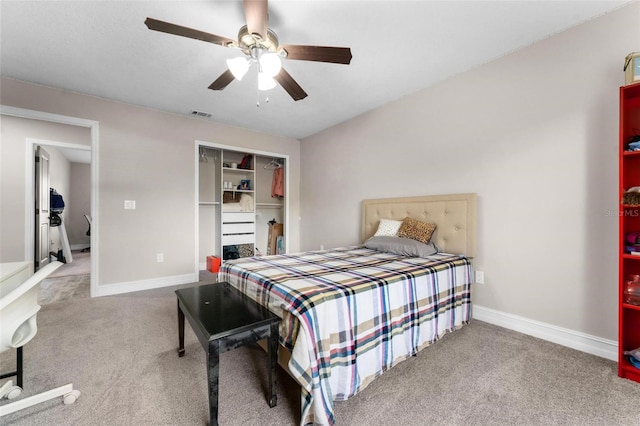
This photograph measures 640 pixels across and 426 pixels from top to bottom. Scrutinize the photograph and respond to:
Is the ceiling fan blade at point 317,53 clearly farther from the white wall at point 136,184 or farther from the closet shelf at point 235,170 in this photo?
the closet shelf at point 235,170

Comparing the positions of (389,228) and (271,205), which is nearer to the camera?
(389,228)

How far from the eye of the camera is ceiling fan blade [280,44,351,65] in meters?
1.66

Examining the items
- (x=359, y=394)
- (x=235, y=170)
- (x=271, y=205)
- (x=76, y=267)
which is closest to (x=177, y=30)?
(x=359, y=394)

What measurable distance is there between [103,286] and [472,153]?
461cm

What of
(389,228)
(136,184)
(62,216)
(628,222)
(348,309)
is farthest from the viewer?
(62,216)

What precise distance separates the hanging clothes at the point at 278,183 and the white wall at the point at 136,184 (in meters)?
1.25

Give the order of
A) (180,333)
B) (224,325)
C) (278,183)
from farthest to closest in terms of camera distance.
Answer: (278,183) < (180,333) < (224,325)

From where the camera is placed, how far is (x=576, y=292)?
199cm

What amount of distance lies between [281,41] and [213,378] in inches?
95.7

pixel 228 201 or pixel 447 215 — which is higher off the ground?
pixel 228 201

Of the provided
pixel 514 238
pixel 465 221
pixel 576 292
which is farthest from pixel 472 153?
pixel 576 292

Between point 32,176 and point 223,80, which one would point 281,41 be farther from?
point 32,176

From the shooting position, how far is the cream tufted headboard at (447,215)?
252cm

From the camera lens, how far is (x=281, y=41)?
2162 millimetres
